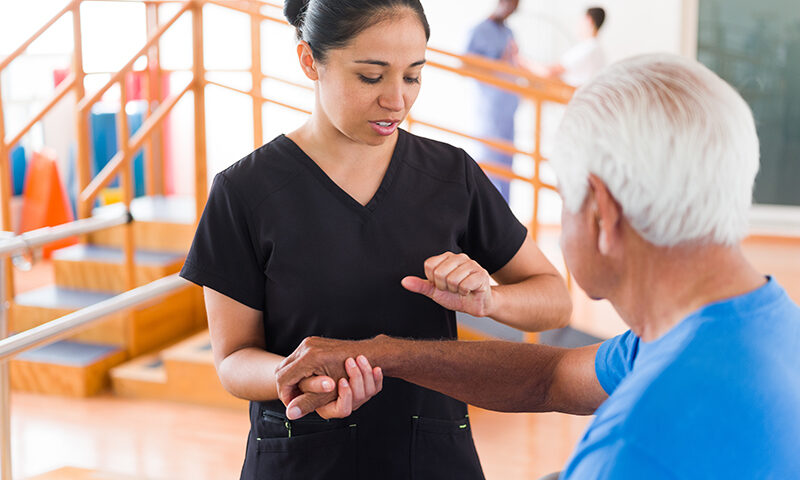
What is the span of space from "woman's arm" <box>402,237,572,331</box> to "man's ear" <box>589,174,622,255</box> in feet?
1.42

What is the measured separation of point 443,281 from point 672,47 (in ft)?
20.2

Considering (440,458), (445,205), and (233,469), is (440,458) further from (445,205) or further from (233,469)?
(233,469)

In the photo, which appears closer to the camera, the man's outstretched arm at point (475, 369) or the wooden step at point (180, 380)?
the man's outstretched arm at point (475, 369)

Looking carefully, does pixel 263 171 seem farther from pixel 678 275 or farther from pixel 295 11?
pixel 678 275

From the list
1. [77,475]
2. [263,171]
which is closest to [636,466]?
Result: [263,171]

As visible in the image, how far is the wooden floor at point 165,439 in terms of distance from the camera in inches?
132

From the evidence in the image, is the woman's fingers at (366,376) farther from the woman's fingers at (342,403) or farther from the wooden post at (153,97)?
the wooden post at (153,97)

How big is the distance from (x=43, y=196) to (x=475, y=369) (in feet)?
16.9

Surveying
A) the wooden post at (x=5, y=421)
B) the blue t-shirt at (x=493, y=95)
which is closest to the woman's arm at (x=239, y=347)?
the wooden post at (x=5, y=421)

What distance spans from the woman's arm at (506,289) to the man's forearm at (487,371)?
2.6 inches

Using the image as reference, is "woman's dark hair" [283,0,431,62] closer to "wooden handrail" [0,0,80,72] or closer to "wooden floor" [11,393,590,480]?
"wooden floor" [11,393,590,480]

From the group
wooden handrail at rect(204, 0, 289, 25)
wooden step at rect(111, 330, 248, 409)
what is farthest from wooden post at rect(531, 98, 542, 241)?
wooden step at rect(111, 330, 248, 409)

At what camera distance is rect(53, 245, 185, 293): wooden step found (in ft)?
14.5

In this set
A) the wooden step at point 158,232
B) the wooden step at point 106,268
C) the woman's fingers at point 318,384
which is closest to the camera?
the woman's fingers at point 318,384
